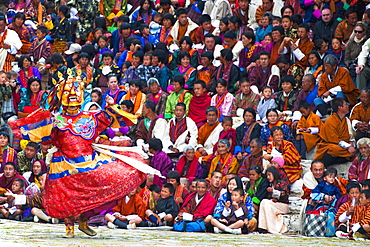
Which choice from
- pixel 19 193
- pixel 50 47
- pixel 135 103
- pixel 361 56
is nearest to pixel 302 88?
pixel 361 56

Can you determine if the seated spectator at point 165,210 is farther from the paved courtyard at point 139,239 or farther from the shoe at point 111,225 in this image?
the shoe at point 111,225

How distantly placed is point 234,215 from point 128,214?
1.60 meters

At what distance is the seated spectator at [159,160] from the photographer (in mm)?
12281

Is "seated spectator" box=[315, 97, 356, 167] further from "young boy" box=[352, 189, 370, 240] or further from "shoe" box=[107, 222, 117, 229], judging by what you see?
"shoe" box=[107, 222, 117, 229]

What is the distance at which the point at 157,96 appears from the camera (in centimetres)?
1437

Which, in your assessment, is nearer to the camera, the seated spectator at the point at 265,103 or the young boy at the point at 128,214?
the young boy at the point at 128,214

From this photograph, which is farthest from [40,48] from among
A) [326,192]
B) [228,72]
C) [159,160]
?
[326,192]

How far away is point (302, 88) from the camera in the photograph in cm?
1303

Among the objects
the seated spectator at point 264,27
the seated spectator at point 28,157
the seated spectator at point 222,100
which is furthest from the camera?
the seated spectator at point 264,27

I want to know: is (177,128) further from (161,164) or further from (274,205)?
(274,205)

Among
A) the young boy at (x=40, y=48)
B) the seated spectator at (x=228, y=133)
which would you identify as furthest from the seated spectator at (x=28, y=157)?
the young boy at (x=40, y=48)

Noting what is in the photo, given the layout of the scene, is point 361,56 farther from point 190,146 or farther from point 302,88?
point 190,146

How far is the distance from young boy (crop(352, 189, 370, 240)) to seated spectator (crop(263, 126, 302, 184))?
4.86 feet

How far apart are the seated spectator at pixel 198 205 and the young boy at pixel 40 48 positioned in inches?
→ 260
